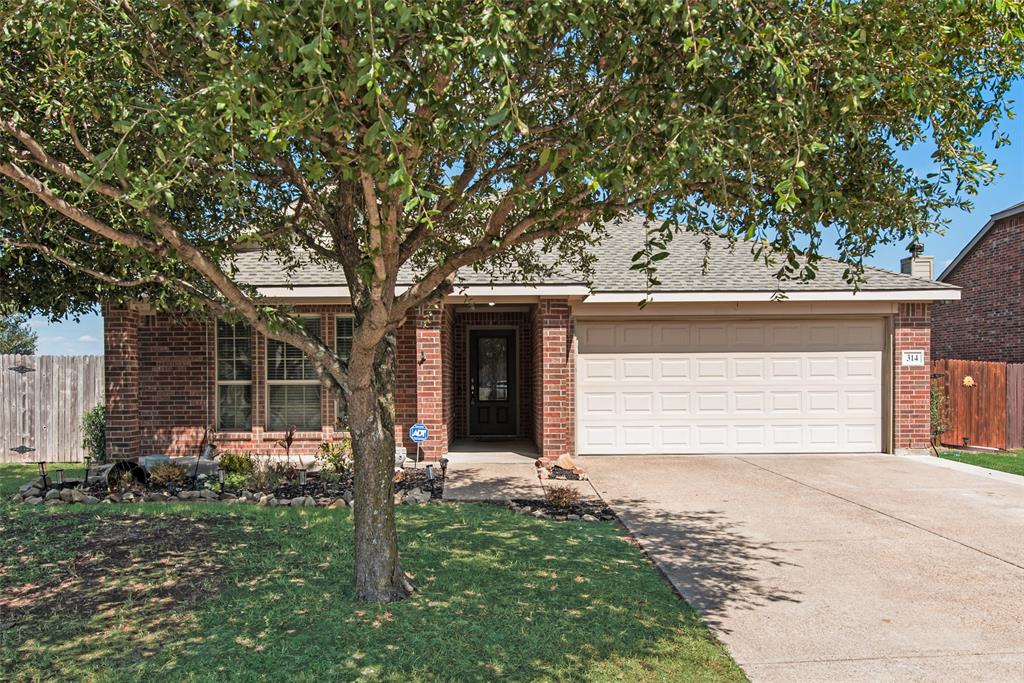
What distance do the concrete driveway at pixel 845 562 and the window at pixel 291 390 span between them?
5002mm

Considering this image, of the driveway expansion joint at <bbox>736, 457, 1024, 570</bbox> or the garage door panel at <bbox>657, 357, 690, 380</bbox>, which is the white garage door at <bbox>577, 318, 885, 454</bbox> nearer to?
the garage door panel at <bbox>657, 357, 690, 380</bbox>

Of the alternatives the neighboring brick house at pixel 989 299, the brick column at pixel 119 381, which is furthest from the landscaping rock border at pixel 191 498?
the neighboring brick house at pixel 989 299

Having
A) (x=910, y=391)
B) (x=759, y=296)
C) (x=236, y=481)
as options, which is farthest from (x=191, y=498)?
(x=910, y=391)

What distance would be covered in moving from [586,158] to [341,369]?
2.32m

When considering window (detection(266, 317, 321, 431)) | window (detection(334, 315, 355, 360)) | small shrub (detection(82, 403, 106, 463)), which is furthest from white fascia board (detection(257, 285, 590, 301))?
small shrub (detection(82, 403, 106, 463))

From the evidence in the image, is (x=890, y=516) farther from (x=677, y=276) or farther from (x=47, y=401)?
(x=47, y=401)

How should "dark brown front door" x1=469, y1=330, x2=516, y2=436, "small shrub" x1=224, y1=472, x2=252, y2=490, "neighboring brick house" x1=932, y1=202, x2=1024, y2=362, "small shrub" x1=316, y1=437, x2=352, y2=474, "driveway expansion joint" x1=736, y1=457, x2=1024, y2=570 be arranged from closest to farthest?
1. "driveway expansion joint" x1=736, y1=457, x2=1024, y2=570
2. "small shrub" x1=224, y1=472, x2=252, y2=490
3. "small shrub" x1=316, y1=437, x2=352, y2=474
4. "dark brown front door" x1=469, y1=330, x2=516, y2=436
5. "neighboring brick house" x1=932, y1=202, x2=1024, y2=362

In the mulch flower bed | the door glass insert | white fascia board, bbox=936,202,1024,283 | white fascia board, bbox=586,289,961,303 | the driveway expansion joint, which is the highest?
white fascia board, bbox=936,202,1024,283

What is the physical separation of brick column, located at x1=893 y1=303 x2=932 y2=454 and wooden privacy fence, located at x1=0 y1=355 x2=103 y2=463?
14602 millimetres

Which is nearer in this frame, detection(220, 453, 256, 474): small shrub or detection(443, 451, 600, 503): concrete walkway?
detection(443, 451, 600, 503): concrete walkway

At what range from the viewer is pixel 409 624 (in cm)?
430

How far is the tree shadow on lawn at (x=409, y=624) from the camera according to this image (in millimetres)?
3740

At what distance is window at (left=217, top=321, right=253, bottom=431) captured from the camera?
11.2 meters

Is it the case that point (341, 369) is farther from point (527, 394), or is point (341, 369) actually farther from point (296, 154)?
point (527, 394)
